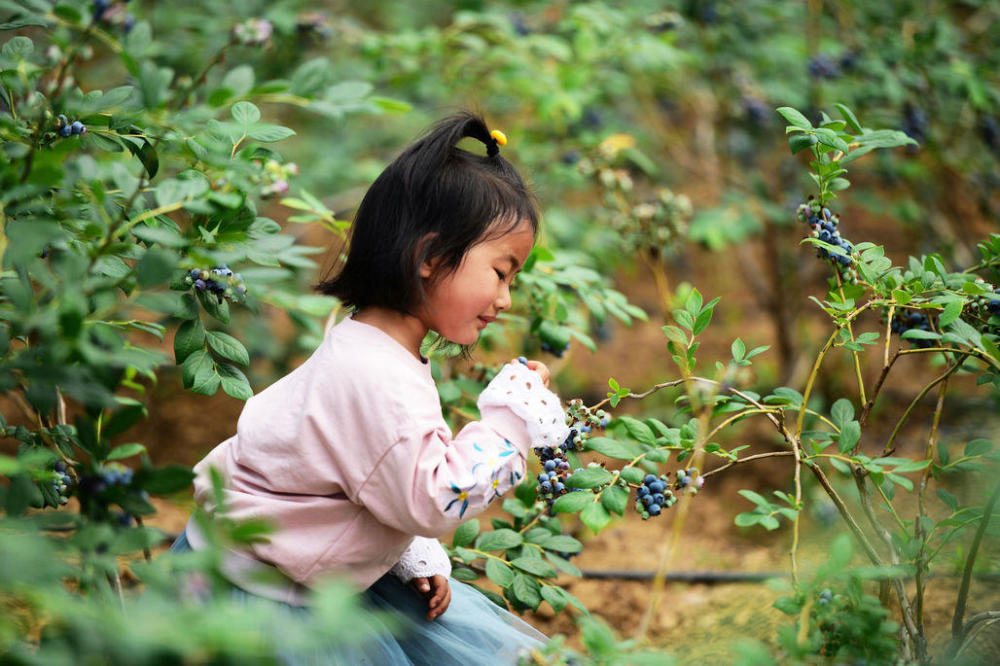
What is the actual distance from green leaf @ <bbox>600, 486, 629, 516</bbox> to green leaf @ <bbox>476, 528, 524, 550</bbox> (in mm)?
356

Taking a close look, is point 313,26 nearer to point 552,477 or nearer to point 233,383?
point 233,383

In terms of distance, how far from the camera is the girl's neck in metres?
1.37

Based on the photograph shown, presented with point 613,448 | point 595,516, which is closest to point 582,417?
point 613,448

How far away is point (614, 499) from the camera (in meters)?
1.24

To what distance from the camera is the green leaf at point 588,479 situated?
1.27 m

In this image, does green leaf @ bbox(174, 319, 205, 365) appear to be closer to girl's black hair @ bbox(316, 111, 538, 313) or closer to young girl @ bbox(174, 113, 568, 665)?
young girl @ bbox(174, 113, 568, 665)

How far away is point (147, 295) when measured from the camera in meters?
0.99

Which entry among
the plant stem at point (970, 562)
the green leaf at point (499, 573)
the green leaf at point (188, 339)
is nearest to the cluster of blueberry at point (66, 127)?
the green leaf at point (188, 339)

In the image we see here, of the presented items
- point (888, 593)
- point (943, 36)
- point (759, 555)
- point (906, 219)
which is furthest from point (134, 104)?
point (906, 219)

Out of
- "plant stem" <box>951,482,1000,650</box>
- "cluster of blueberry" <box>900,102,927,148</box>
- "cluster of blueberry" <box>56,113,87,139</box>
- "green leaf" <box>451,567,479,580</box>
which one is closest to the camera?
"plant stem" <box>951,482,1000,650</box>

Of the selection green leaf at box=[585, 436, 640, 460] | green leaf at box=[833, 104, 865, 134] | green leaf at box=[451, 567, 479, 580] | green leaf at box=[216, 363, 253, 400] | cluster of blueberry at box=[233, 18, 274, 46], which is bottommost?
green leaf at box=[451, 567, 479, 580]

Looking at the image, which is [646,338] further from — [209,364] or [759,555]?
[209,364]

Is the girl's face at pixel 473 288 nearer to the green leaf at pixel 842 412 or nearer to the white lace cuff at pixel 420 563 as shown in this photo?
the white lace cuff at pixel 420 563

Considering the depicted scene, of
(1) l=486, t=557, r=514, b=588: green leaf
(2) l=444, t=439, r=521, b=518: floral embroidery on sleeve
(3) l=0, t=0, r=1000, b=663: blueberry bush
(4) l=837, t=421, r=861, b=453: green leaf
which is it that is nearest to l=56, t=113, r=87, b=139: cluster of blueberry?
(3) l=0, t=0, r=1000, b=663: blueberry bush
